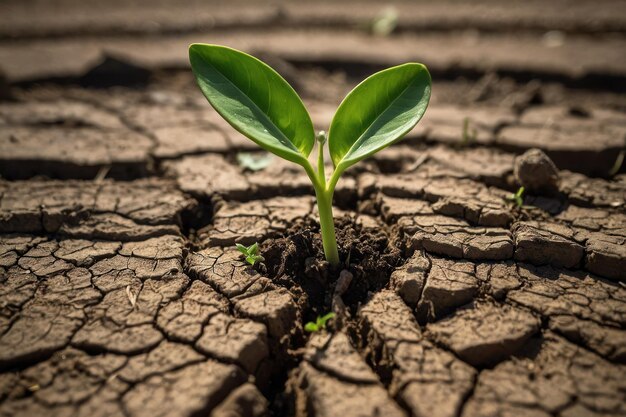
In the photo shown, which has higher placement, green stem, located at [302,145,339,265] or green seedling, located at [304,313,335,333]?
green stem, located at [302,145,339,265]

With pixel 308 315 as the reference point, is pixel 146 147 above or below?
above

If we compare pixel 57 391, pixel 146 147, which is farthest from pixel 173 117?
pixel 57 391

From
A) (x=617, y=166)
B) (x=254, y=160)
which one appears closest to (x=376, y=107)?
(x=254, y=160)

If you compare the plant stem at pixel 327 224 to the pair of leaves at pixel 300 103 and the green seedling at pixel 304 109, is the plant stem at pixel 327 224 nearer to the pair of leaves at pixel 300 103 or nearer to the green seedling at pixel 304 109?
the green seedling at pixel 304 109

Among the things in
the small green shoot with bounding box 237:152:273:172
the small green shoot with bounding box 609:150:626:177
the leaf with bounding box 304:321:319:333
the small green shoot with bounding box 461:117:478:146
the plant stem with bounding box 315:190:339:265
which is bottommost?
the leaf with bounding box 304:321:319:333

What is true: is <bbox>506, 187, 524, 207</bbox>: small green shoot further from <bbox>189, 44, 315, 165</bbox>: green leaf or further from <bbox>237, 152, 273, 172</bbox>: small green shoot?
<bbox>237, 152, 273, 172</bbox>: small green shoot

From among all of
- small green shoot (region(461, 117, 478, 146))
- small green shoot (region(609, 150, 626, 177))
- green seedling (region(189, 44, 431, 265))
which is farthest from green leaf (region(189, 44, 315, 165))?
small green shoot (region(609, 150, 626, 177))

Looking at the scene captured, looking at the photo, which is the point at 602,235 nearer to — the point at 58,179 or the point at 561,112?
the point at 561,112

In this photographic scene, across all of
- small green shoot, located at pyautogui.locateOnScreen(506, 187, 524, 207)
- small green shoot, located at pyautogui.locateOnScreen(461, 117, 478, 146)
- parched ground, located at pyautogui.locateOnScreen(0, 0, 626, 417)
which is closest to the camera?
parched ground, located at pyautogui.locateOnScreen(0, 0, 626, 417)
